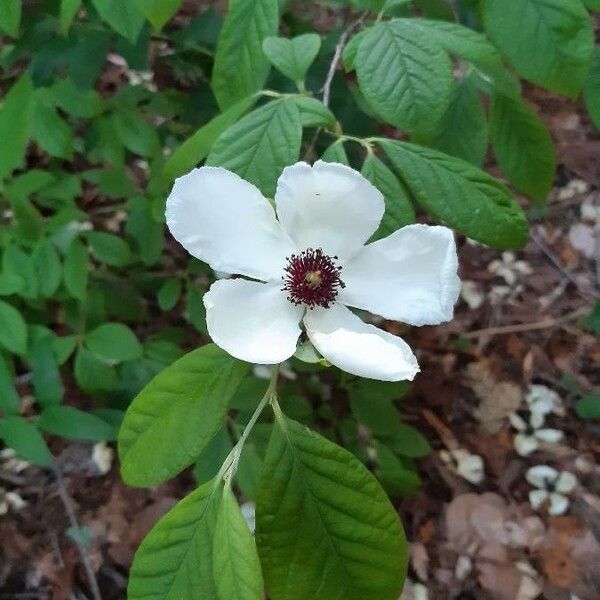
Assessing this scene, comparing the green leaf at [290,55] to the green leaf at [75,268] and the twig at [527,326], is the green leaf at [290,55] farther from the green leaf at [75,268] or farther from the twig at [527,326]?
the twig at [527,326]

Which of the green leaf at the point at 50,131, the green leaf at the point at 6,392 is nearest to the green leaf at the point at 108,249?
the green leaf at the point at 50,131

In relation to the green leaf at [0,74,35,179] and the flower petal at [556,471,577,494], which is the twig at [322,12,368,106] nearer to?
the green leaf at [0,74,35,179]

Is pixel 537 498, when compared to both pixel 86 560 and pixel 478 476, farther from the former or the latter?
pixel 86 560

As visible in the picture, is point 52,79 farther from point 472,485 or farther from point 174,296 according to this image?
point 472,485

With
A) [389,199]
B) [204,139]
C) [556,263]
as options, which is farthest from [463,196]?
[556,263]

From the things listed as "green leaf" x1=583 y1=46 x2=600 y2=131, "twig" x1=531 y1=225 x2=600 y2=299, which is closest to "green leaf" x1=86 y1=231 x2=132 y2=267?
"green leaf" x1=583 y1=46 x2=600 y2=131
